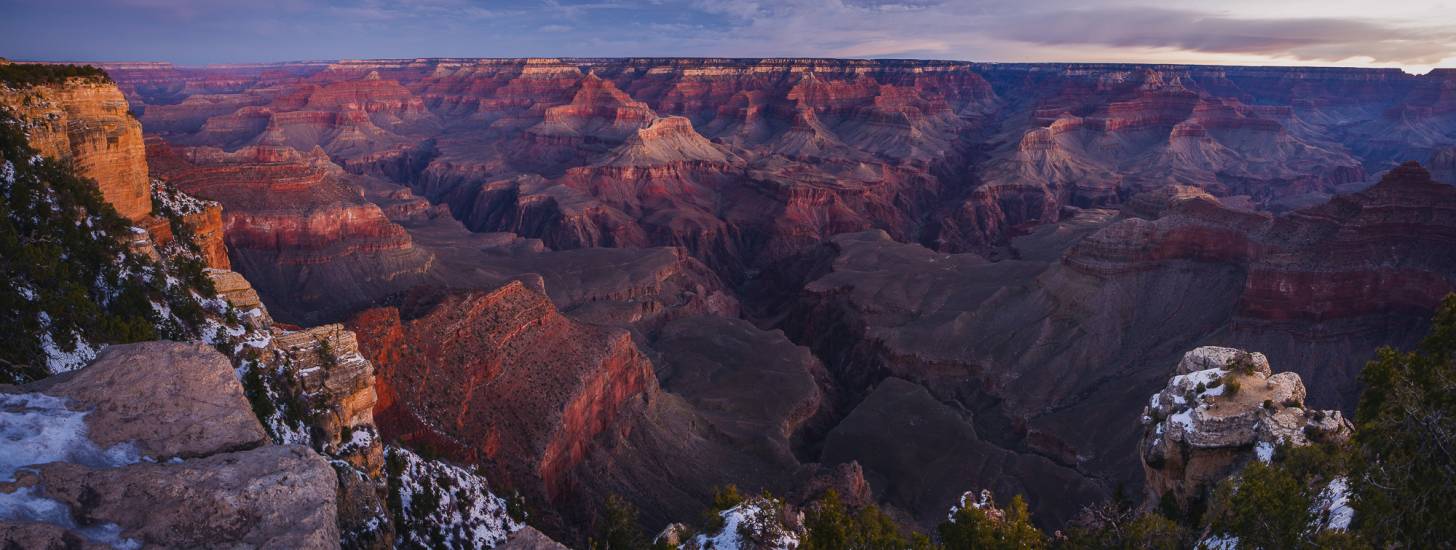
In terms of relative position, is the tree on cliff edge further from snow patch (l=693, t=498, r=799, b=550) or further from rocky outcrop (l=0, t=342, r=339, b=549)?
rocky outcrop (l=0, t=342, r=339, b=549)

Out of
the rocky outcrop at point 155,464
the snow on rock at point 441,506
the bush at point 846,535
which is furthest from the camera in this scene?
the snow on rock at point 441,506

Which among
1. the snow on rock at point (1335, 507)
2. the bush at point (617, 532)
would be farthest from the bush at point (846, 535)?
the bush at point (617, 532)

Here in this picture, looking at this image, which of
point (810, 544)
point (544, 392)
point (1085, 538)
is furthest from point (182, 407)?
point (544, 392)

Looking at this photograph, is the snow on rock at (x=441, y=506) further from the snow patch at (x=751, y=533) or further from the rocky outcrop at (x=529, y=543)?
the snow patch at (x=751, y=533)

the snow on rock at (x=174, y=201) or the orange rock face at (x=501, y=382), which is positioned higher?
the snow on rock at (x=174, y=201)

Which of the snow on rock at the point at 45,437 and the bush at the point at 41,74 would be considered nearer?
the snow on rock at the point at 45,437

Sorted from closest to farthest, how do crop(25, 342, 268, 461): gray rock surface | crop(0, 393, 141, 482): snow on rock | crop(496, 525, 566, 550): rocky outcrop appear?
crop(0, 393, 141, 482): snow on rock < crop(25, 342, 268, 461): gray rock surface < crop(496, 525, 566, 550): rocky outcrop

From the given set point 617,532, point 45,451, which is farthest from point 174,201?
point 45,451

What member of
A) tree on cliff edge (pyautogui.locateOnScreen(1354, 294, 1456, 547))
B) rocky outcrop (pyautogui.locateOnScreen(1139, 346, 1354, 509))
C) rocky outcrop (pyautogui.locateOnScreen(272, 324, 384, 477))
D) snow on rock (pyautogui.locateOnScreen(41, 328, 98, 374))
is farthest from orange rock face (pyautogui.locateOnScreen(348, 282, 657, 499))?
tree on cliff edge (pyautogui.locateOnScreen(1354, 294, 1456, 547))
